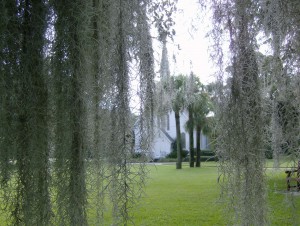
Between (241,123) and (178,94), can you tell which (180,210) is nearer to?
(241,123)

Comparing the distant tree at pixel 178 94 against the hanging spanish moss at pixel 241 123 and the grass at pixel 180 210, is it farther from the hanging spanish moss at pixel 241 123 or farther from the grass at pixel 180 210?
the grass at pixel 180 210

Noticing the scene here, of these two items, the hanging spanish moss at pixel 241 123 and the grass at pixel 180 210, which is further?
the grass at pixel 180 210

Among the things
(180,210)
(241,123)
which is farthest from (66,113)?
(180,210)

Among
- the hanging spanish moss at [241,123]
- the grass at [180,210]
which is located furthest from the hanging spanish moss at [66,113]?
the grass at [180,210]

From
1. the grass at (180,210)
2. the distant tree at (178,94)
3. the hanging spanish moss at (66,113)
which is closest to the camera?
the hanging spanish moss at (66,113)

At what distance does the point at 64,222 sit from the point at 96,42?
Result: 588 millimetres

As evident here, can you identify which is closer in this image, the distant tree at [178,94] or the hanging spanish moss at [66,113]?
the hanging spanish moss at [66,113]

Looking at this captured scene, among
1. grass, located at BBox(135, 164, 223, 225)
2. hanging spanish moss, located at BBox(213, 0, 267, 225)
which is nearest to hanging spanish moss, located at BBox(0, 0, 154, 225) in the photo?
hanging spanish moss, located at BBox(213, 0, 267, 225)

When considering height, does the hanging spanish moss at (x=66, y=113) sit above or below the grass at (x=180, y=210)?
above

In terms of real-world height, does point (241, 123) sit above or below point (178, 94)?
below

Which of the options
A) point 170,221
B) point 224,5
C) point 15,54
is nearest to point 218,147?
point 224,5

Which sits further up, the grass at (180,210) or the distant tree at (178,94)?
the distant tree at (178,94)

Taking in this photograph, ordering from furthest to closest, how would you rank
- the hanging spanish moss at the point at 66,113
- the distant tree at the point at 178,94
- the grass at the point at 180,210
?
the grass at the point at 180,210 < the distant tree at the point at 178,94 < the hanging spanish moss at the point at 66,113

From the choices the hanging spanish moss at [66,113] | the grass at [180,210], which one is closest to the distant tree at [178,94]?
the hanging spanish moss at [66,113]
